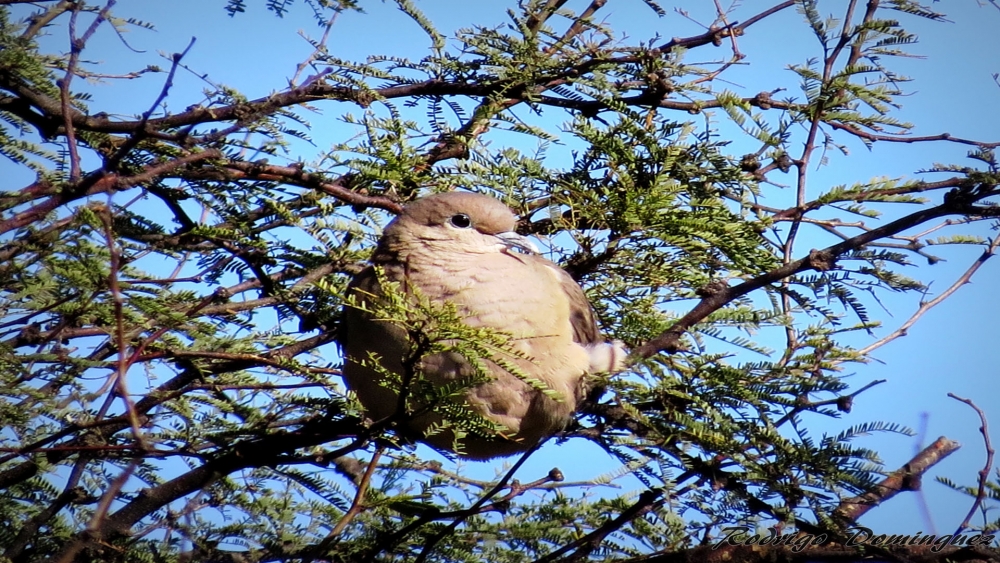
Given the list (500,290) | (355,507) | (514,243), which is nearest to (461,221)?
(514,243)

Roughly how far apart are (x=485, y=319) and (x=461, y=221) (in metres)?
0.62

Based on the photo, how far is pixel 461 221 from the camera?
146 inches

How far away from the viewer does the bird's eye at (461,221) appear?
3.70 m

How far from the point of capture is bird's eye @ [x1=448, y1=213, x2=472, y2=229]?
370 cm

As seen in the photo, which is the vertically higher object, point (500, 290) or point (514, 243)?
point (514, 243)

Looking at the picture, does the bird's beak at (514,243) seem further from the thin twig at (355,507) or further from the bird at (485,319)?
the thin twig at (355,507)

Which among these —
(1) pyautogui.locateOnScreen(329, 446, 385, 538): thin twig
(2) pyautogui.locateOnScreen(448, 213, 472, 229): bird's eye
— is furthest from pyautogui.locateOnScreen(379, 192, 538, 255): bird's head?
(1) pyautogui.locateOnScreen(329, 446, 385, 538): thin twig

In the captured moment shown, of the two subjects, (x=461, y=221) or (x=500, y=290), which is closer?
(x=500, y=290)

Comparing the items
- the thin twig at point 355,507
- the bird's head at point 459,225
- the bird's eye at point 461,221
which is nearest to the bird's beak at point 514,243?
the bird's head at point 459,225

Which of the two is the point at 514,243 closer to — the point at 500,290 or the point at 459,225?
the point at 459,225

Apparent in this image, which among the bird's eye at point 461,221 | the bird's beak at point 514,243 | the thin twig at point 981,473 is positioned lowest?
the thin twig at point 981,473

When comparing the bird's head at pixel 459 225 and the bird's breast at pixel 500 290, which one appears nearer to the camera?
the bird's breast at pixel 500 290

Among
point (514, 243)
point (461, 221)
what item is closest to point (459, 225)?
point (461, 221)

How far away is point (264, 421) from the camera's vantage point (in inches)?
138
